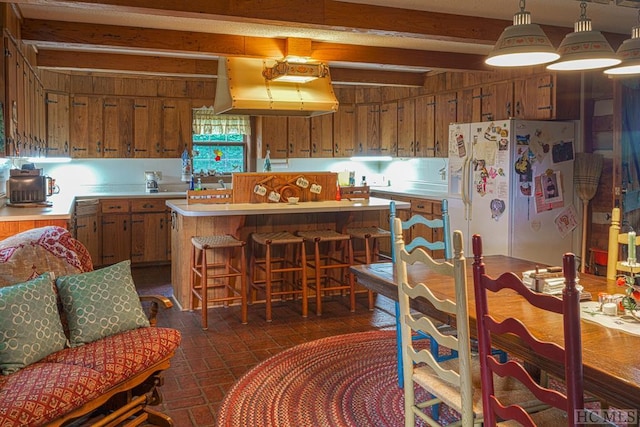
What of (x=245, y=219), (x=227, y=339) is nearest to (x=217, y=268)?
(x=245, y=219)

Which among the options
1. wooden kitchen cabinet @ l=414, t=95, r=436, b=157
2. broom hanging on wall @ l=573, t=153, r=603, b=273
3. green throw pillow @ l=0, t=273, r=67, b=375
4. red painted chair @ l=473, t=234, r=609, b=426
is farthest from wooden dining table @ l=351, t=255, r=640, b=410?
wooden kitchen cabinet @ l=414, t=95, r=436, b=157

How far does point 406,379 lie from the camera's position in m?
2.41

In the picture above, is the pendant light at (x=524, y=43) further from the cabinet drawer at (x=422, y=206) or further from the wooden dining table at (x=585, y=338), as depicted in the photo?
the cabinet drawer at (x=422, y=206)

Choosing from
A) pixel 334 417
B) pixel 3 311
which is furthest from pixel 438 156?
pixel 3 311

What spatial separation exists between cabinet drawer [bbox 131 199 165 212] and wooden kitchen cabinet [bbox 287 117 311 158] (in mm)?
1971

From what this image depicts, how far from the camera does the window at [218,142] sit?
782 centimetres

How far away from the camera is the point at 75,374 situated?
2.38 meters

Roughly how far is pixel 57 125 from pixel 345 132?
3.88 meters

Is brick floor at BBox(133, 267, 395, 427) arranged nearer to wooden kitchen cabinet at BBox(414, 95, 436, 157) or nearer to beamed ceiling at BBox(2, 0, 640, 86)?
beamed ceiling at BBox(2, 0, 640, 86)

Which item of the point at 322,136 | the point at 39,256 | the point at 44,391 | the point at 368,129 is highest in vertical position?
the point at 368,129

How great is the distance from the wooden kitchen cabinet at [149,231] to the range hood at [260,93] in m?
1.86

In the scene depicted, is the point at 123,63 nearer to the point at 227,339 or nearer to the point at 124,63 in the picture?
the point at 124,63

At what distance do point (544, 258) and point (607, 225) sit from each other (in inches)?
26.8

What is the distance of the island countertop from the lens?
477 centimetres
